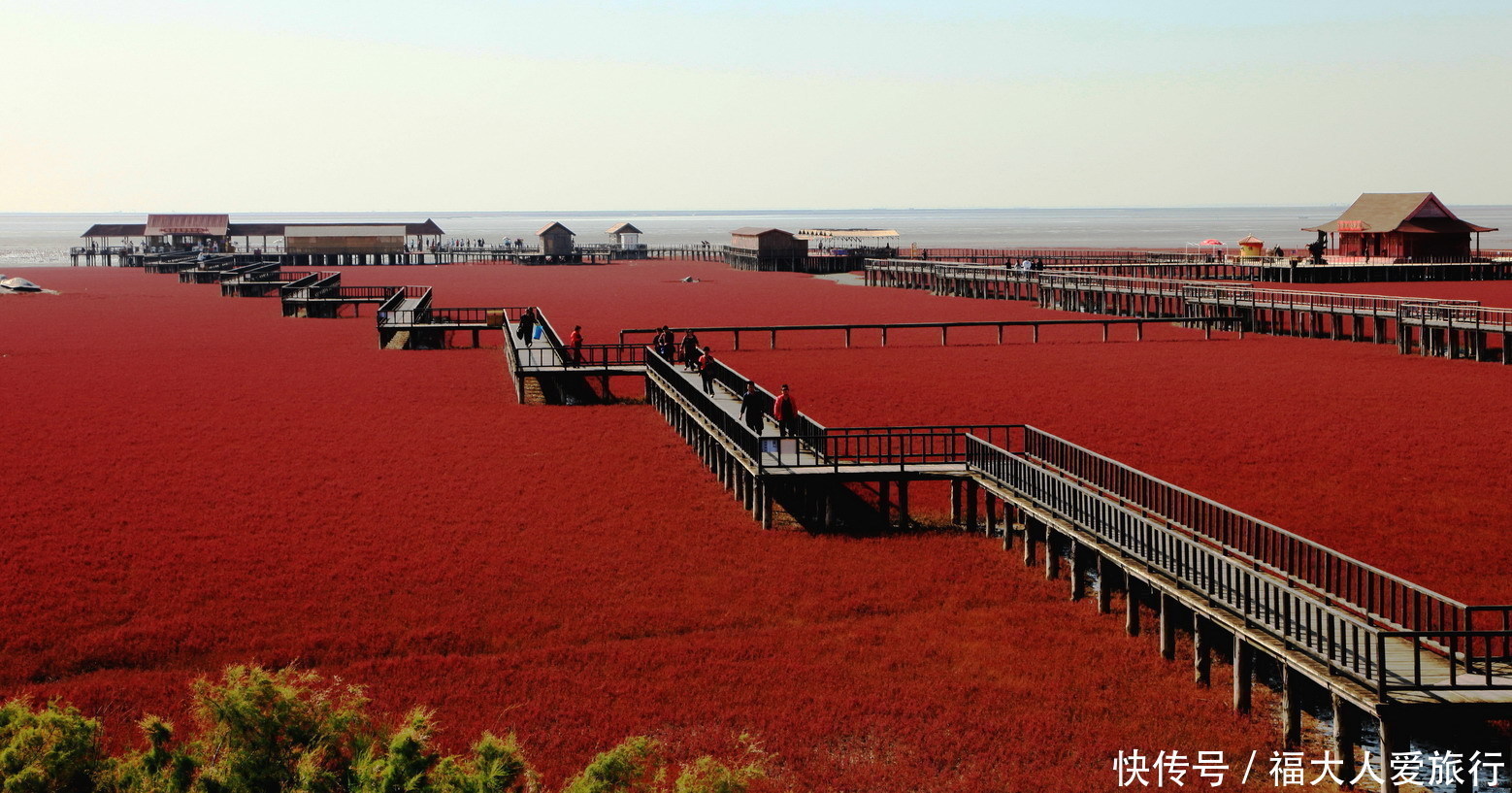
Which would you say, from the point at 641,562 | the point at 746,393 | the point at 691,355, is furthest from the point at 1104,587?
the point at 691,355

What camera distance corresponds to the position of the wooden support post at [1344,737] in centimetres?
1434

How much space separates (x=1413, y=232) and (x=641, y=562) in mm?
80548

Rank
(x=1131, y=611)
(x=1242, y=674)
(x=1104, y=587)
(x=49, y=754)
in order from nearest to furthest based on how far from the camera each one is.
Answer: (x=49, y=754)
(x=1242, y=674)
(x=1131, y=611)
(x=1104, y=587)

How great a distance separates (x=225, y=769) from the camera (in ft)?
35.5

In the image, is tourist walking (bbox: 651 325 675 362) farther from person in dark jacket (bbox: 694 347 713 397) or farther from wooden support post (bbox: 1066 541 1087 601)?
wooden support post (bbox: 1066 541 1087 601)

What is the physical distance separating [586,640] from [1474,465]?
18.9 metres

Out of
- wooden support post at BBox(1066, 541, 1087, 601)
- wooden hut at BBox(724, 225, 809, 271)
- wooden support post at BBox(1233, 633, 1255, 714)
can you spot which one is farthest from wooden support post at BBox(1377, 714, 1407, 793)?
wooden hut at BBox(724, 225, 809, 271)

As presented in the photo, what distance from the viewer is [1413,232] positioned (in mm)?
90438

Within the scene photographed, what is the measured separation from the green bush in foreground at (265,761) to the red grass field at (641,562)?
353 cm

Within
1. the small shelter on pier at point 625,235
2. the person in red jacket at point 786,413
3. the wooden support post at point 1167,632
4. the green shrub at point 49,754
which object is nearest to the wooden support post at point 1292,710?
the wooden support post at point 1167,632

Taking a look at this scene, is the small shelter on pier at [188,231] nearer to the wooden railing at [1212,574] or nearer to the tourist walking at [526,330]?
the tourist walking at [526,330]

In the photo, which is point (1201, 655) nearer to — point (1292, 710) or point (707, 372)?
point (1292, 710)

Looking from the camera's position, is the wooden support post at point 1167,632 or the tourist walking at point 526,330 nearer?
the wooden support post at point 1167,632

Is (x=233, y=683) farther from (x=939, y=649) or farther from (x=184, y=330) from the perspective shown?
(x=184, y=330)
